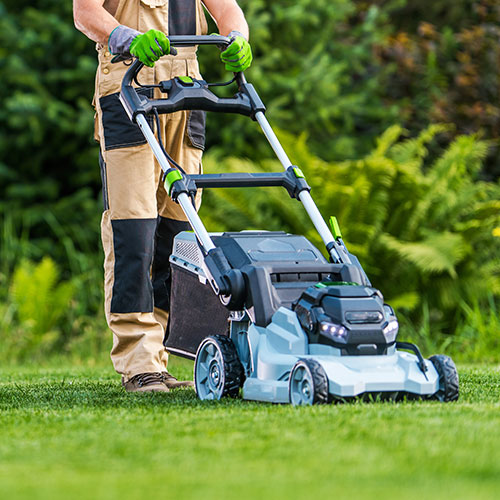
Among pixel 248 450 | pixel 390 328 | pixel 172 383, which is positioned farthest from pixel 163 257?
pixel 248 450

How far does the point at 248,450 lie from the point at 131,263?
178 cm

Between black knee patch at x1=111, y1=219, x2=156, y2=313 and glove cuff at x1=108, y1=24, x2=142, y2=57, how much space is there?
0.69 metres

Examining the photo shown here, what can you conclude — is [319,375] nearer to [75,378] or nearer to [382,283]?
[75,378]

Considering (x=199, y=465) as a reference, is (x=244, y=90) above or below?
above

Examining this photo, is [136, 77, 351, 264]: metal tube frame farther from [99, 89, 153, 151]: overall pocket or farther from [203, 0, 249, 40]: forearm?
[203, 0, 249, 40]: forearm

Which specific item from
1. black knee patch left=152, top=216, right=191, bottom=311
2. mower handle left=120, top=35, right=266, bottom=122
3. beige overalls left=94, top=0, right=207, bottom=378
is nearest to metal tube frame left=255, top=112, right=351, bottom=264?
mower handle left=120, top=35, right=266, bottom=122

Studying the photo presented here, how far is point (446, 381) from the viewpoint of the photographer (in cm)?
322

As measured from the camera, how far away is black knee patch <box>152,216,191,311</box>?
4.42 meters

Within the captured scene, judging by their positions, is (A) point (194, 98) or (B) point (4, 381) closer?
(A) point (194, 98)

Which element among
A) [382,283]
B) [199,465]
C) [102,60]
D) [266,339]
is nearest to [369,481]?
[199,465]

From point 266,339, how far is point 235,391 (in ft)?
0.87

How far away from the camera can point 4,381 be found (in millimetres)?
4547

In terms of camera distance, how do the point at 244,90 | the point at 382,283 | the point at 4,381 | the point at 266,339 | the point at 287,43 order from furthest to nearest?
the point at 287,43
the point at 382,283
the point at 4,381
the point at 244,90
the point at 266,339

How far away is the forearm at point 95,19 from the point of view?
13.0 ft
